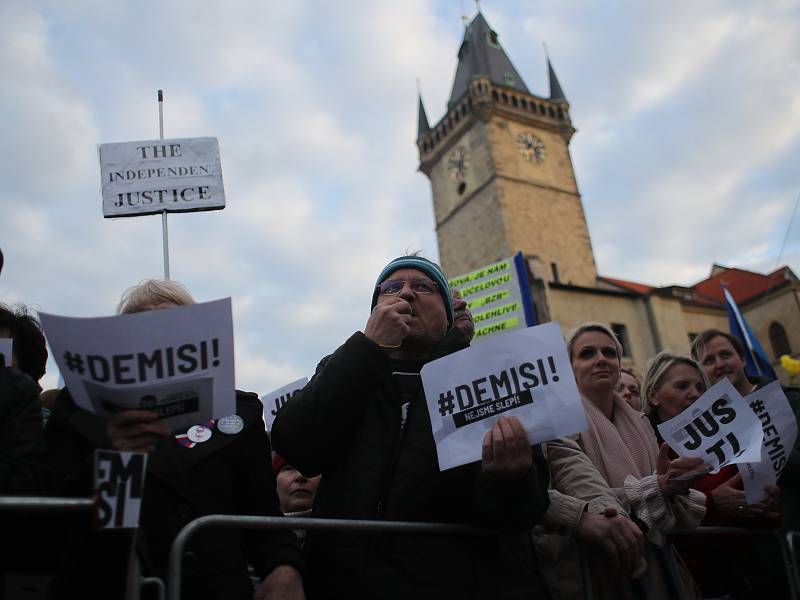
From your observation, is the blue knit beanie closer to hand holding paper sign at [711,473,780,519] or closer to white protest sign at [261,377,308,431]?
hand holding paper sign at [711,473,780,519]

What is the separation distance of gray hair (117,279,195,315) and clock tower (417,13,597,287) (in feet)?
112

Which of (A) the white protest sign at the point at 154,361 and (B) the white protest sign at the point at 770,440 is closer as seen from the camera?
(A) the white protest sign at the point at 154,361

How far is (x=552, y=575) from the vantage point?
2.69m

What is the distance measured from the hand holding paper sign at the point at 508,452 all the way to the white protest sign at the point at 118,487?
42.3 inches

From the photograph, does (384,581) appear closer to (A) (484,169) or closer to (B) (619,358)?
(B) (619,358)

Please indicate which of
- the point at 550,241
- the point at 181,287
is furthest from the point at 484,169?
the point at 181,287

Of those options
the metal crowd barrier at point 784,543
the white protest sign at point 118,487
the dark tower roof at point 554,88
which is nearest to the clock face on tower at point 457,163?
the dark tower roof at point 554,88

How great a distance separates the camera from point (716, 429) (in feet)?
9.84

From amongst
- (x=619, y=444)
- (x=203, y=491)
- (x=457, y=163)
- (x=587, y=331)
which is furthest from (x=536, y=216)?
(x=203, y=491)

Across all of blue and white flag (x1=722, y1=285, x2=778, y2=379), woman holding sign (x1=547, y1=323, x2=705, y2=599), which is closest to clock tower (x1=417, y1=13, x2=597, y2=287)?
blue and white flag (x1=722, y1=285, x2=778, y2=379)

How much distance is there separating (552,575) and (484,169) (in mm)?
37931

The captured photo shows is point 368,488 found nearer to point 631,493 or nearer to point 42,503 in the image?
point 42,503

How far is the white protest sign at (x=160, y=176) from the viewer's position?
532cm

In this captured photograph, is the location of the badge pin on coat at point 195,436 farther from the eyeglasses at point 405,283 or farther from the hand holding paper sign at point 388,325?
the eyeglasses at point 405,283
